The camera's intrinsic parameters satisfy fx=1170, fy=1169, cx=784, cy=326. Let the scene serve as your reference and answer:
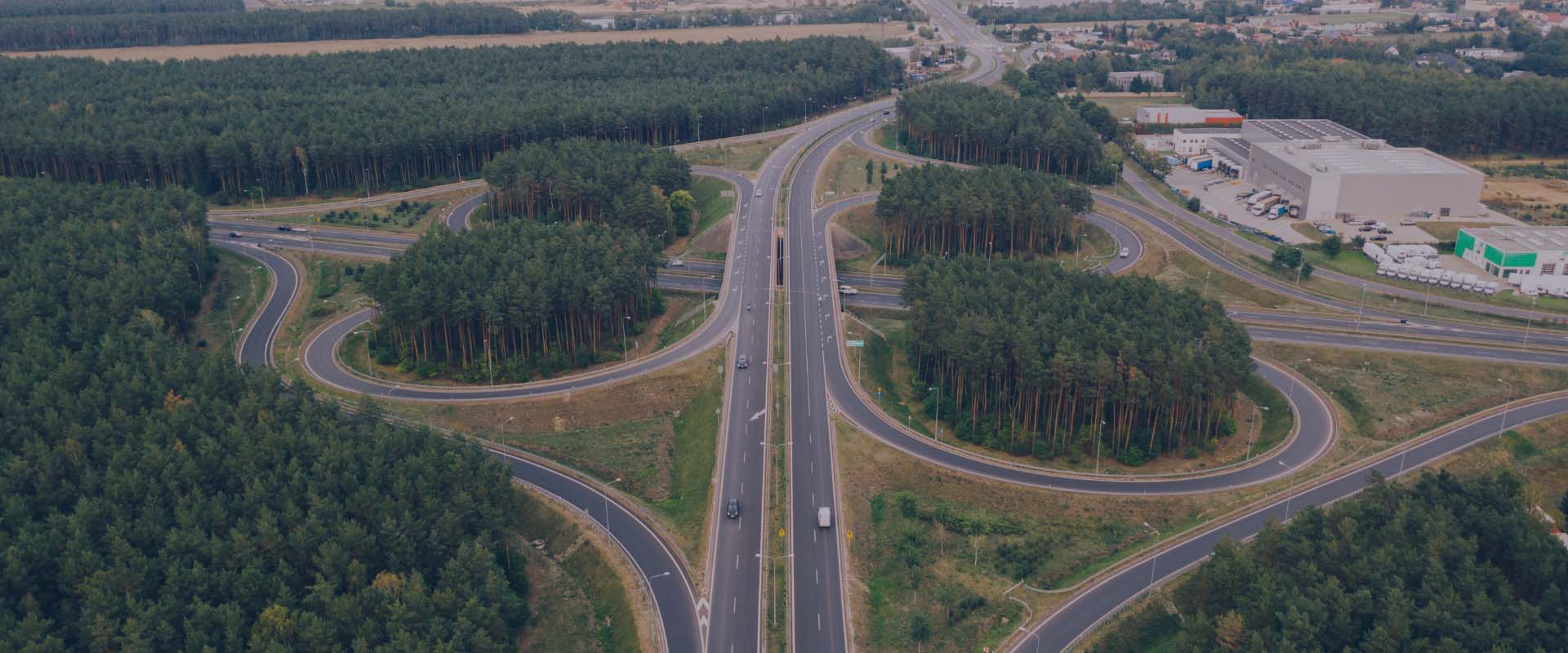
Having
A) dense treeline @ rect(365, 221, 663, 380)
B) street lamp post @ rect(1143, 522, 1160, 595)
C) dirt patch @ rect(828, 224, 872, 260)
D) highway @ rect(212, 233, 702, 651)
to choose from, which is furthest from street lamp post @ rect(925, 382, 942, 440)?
dirt patch @ rect(828, 224, 872, 260)

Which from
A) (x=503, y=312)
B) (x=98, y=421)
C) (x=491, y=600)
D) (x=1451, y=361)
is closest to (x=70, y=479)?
(x=98, y=421)

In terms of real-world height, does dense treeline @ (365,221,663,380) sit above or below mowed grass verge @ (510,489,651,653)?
above

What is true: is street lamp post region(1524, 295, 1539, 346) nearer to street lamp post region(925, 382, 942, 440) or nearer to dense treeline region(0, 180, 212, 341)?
street lamp post region(925, 382, 942, 440)

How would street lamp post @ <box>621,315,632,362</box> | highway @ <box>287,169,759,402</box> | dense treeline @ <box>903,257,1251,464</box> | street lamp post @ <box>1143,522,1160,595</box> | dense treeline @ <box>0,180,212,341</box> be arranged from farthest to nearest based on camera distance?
street lamp post @ <box>621,315,632,362</box>
highway @ <box>287,169,759,402</box>
dense treeline @ <box>0,180,212,341</box>
dense treeline @ <box>903,257,1251,464</box>
street lamp post @ <box>1143,522,1160,595</box>

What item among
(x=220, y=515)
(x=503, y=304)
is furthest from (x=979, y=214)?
(x=220, y=515)

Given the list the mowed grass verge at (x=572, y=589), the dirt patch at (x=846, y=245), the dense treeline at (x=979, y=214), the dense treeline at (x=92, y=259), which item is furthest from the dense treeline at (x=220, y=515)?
the dense treeline at (x=979, y=214)

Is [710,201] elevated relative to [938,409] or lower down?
elevated

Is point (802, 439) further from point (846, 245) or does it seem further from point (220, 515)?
point (846, 245)
